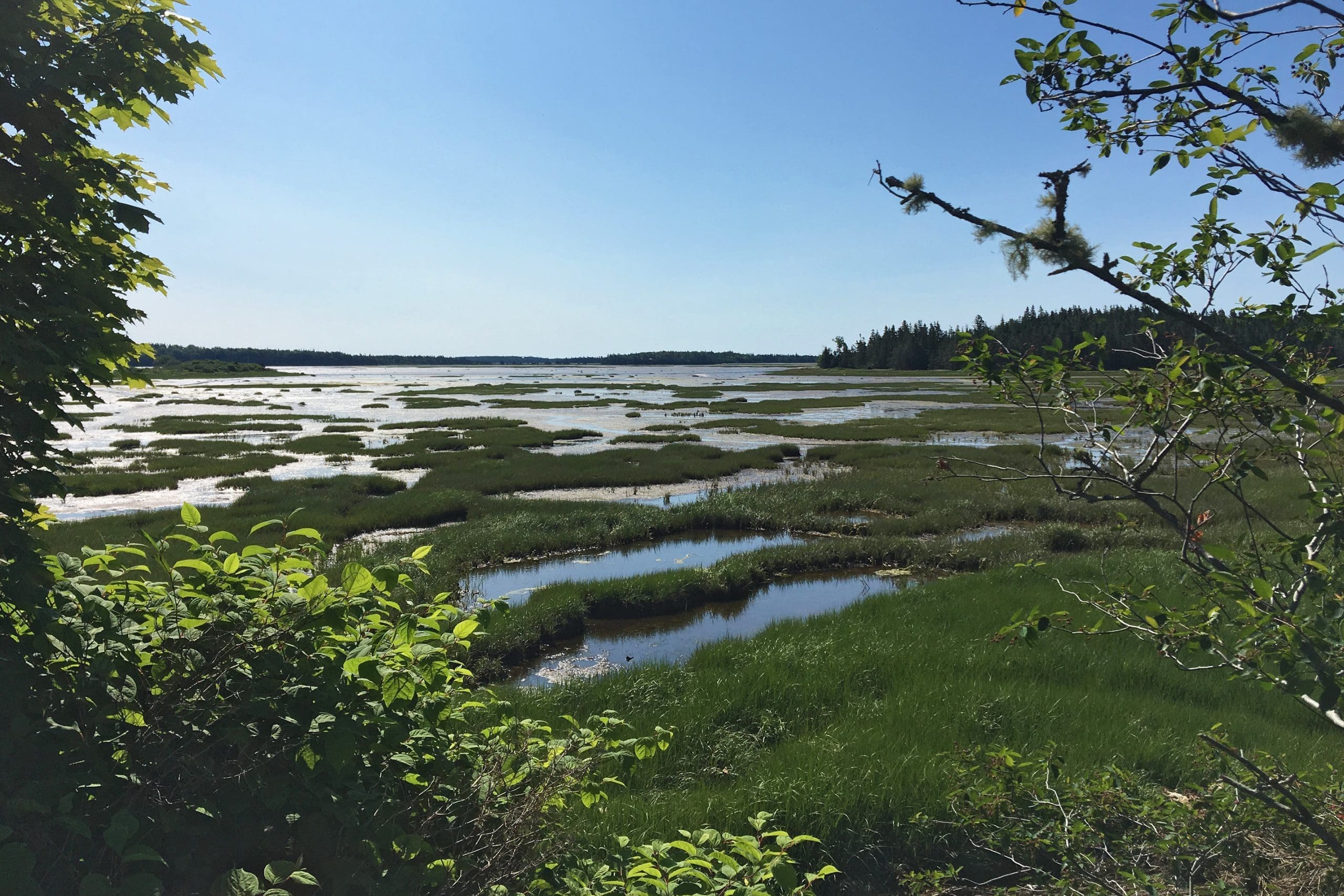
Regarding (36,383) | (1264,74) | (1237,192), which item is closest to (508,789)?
(36,383)

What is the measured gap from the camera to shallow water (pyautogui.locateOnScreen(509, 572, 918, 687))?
10586mm

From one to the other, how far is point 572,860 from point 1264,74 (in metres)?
4.71

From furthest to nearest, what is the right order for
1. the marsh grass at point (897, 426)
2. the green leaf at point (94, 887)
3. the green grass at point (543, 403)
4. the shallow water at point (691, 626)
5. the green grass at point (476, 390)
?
the green grass at point (476, 390)
the green grass at point (543, 403)
the marsh grass at point (897, 426)
the shallow water at point (691, 626)
the green leaf at point (94, 887)

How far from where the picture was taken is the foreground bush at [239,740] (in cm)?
226

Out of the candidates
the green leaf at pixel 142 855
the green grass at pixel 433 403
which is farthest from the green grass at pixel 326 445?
the green leaf at pixel 142 855

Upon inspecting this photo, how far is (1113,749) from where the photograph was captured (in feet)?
19.9

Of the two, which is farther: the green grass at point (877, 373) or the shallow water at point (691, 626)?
the green grass at point (877, 373)

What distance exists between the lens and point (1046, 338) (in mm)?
65875

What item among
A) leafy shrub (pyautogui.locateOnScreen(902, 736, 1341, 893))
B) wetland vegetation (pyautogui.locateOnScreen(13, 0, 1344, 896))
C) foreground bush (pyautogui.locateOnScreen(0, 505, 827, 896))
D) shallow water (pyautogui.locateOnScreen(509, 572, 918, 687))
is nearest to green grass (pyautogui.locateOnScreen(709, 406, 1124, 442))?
shallow water (pyautogui.locateOnScreen(509, 572, 918, 687))

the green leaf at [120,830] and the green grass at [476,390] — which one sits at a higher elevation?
the green grass at [476,390]

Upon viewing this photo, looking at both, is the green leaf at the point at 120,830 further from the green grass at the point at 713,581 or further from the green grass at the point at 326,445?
the green grass at the point at 326,445

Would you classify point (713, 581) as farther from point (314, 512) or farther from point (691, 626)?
point (314, 512)

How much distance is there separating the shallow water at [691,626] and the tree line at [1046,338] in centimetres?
512

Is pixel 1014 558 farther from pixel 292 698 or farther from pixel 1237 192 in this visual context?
pixel 292 698
